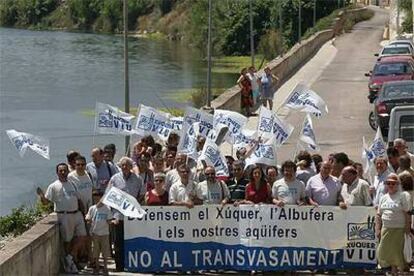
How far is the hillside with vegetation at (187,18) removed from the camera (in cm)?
7650

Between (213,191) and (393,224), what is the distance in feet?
6.77

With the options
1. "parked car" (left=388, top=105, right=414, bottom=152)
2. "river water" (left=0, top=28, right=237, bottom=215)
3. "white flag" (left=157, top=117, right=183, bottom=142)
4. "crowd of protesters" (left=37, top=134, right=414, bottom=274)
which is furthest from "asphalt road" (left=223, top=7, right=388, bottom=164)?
"crowd of protesters" (left=37, top=134, right=414, bottom=274)

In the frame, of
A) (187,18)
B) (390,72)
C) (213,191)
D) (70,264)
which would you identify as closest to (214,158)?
(213,191)

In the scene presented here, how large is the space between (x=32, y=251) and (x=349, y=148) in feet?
42.3

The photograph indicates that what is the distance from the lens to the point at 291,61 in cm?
4200

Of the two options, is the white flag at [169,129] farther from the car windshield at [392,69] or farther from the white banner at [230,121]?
the car windshield at [392,69]

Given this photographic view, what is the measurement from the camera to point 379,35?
6825 cm

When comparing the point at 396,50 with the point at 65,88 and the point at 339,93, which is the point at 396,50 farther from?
the point at 65,88

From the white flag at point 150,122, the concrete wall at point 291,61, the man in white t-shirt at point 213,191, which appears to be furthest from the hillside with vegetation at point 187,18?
the man in white t-shirt at point 213,191

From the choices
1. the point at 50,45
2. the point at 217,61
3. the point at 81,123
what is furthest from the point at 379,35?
the point at 50,45

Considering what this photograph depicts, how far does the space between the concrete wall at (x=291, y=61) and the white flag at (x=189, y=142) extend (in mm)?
9911

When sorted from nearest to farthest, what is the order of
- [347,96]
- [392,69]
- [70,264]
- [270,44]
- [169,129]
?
[70,264], [169,129], [392,69], [347,96], [270,44]

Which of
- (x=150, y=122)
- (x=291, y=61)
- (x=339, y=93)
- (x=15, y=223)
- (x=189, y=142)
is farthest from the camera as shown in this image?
(x=291, y=61)

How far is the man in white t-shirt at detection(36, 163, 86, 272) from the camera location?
37.1ft
